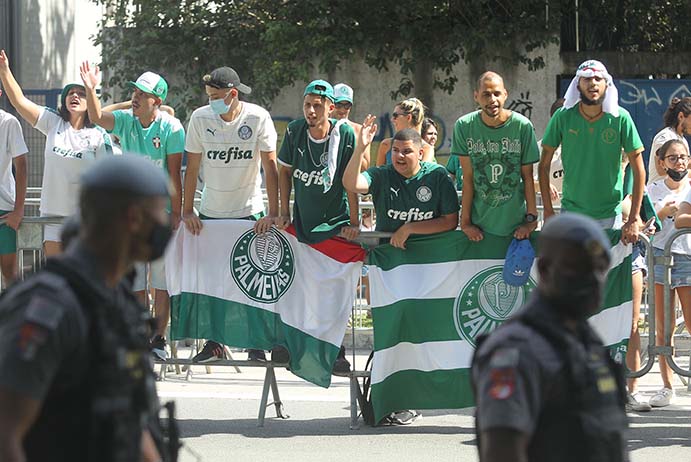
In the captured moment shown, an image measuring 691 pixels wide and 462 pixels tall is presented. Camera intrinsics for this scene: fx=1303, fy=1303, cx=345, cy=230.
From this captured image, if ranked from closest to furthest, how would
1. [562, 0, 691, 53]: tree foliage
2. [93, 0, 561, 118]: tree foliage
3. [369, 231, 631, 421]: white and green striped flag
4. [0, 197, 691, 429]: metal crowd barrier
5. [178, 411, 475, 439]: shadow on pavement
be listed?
[178, 411, 475, 439]: shadow on pavement < [369, 231, 631, 421]: white and green striped flag < [0, 197, 691, 429]: metal crowd barrier < [93, 0, 561, 118]: tree foliage < [562, 0, 691, 53]: tree foliage

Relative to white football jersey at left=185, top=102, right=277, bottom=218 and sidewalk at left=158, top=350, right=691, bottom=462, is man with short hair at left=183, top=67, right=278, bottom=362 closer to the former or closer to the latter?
white football jersey at left=185, top=102, right=277, bottom=218

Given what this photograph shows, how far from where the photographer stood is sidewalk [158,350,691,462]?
26.3ft

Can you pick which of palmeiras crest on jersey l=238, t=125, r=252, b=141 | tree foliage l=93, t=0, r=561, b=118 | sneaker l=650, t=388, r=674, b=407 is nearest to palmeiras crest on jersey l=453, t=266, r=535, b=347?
sneaker l=650, t=388, r=674, b=407

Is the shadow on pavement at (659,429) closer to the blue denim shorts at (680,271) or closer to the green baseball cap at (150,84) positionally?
the blue denim shorts at (680,271)

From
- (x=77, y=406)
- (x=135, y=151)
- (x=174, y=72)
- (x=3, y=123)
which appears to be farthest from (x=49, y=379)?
(x=174, y=72)

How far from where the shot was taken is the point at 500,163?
8.64 meters

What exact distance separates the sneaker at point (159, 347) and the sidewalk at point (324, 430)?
0.47 m

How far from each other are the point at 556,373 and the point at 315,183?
541cm

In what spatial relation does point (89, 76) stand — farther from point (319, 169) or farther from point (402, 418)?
point (402, 418)

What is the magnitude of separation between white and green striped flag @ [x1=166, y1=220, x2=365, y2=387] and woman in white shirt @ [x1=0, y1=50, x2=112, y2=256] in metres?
0.93

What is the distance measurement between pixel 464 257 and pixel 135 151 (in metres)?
2.51

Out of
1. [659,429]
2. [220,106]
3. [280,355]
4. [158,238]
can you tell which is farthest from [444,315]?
[158,238]

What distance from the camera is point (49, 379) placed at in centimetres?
326

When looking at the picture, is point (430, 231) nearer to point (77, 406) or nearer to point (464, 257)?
point (464, 257)
